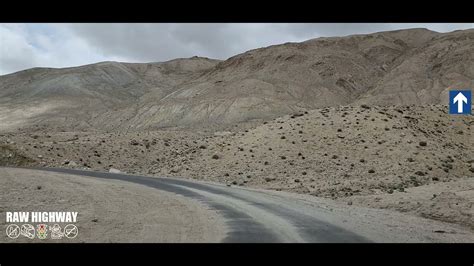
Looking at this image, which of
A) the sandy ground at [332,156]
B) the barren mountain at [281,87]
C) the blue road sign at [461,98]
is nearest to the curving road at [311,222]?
the sandy ground at [332,156]

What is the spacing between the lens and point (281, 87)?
91188 millimetres

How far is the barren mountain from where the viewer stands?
82812 millimetres

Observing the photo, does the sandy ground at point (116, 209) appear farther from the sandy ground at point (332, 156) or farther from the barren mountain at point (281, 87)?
the barren mountain at point (281, 87)

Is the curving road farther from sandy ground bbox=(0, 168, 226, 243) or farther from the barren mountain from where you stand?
the barren mountain

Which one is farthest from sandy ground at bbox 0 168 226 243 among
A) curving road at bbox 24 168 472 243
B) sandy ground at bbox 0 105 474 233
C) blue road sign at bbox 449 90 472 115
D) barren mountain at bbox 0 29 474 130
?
barren mountain at bbox 0 29 474 130

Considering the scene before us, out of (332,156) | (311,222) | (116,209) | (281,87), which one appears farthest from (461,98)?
(281,87)

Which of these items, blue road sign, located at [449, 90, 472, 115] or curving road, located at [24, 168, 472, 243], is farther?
blue road sign, located at [449, 90, 472, 115]

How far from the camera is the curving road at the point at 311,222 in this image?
1076 cm

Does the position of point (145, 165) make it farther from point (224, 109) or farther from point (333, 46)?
Result: point (333, 46)

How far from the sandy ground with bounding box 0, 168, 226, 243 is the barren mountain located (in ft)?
192

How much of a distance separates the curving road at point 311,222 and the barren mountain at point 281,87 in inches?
2399

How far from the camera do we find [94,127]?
94.4m

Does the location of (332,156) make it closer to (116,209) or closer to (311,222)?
(311,222)

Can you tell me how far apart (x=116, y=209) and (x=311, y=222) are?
6.31 m
